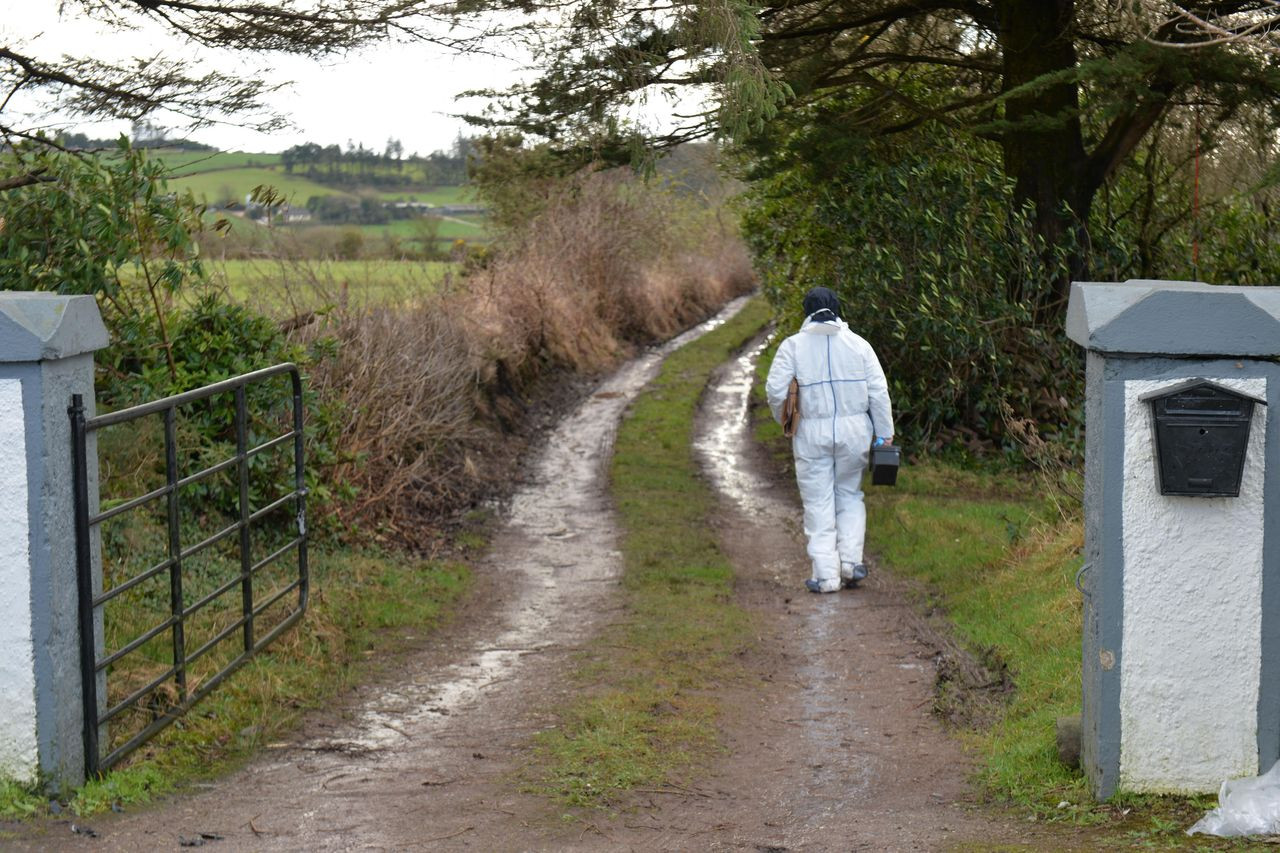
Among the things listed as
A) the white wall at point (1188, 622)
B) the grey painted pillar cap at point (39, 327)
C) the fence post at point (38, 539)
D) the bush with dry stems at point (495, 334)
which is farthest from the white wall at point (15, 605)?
the bush with dry stems at point (495, 334)

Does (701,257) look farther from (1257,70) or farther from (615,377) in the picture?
(1257,70)

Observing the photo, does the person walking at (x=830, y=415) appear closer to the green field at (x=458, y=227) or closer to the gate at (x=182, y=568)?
the gate at (x=182, y=568)

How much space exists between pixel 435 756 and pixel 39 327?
94.6 inches

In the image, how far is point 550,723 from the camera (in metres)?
6.25

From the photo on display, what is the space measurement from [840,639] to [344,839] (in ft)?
12.8

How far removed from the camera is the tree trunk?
12312mm

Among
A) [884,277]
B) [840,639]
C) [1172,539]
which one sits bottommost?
[840,639]

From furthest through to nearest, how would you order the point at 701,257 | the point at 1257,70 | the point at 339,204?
the point at 701,257
the point at 339,204
the point at 1257,70

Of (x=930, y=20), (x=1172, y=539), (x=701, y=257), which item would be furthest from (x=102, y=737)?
(x=701, y=257)

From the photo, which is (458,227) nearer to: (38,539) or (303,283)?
(303,283)

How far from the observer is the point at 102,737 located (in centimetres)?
530

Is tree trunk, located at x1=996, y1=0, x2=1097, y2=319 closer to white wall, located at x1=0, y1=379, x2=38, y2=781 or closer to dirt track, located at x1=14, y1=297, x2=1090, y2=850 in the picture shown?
dirt track, located at x1=14, y1=297, x2=1090, y2=850

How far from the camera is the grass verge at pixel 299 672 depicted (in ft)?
17.2

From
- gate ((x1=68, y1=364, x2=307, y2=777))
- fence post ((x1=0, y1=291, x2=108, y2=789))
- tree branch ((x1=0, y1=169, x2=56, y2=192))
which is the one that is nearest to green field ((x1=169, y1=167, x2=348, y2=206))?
tree branch ((x1=0, y1=169, x2=56, y2=192))
